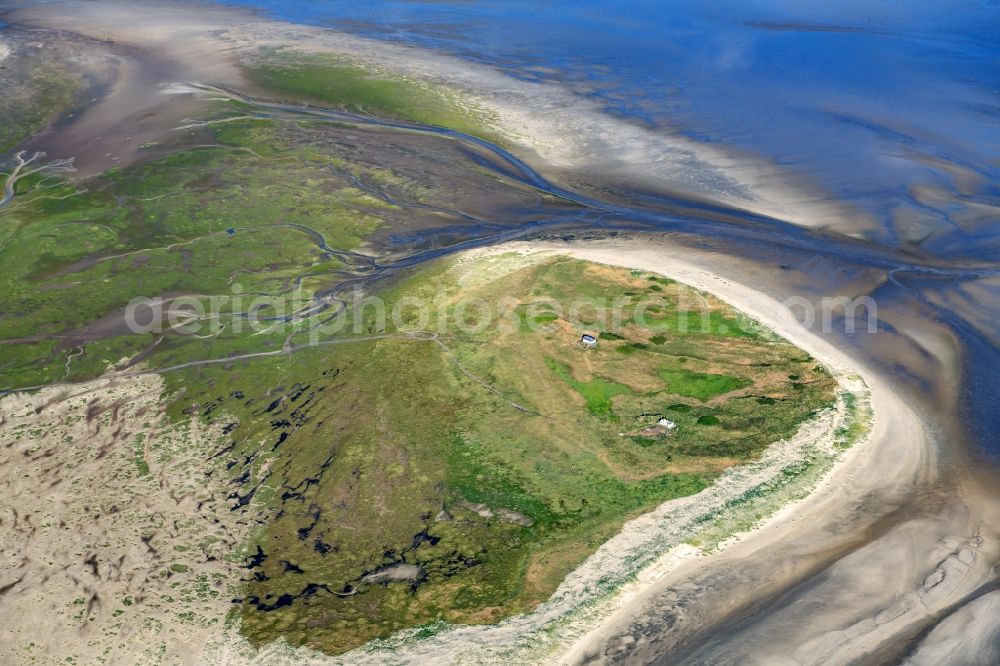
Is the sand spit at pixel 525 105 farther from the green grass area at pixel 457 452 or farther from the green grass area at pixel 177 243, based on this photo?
the green grass area at pixel 457 452

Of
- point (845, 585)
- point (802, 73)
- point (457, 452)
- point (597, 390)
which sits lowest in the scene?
point (457, 452)

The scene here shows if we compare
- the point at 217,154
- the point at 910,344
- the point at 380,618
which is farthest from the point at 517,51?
the point at 380,618

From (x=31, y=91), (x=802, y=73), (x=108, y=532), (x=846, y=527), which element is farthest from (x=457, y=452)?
(x=31, y=91)

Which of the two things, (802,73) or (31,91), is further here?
(802,73)

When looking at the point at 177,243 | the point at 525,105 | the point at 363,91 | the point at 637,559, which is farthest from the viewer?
the point at 363,91

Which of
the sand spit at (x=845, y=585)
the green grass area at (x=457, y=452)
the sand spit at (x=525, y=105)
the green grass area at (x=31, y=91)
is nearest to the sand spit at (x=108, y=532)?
the green grass area at (x=457, y=452)

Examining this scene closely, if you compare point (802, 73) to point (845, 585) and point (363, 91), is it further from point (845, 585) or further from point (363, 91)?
point (845, 585)
